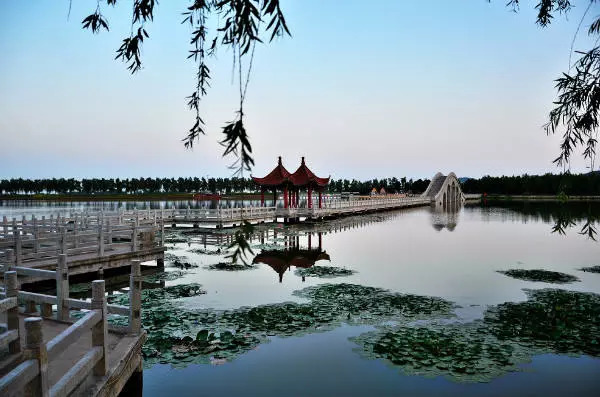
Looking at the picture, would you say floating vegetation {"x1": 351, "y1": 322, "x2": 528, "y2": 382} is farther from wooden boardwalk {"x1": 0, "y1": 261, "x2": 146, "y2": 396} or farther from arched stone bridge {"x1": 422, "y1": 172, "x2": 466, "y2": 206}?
arched stone bridge {"x1": 422, "y1": 172, "x2": 466, "y2": 206}

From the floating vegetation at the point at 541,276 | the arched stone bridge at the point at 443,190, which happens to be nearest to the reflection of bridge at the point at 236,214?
the floating vegetation at the point at 541,276

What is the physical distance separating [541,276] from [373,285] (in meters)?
6.73

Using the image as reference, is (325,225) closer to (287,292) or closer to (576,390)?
(287,292)

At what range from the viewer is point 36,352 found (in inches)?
129

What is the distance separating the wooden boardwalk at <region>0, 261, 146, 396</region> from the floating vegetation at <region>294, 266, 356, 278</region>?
34.4ft

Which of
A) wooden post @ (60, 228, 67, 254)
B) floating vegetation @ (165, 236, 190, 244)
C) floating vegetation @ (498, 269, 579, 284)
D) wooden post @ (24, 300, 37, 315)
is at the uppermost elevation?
wooden post @ (60, 228, 67, 254)

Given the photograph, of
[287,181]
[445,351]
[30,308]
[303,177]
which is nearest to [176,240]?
[287,181]

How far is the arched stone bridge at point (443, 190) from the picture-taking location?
8192cm

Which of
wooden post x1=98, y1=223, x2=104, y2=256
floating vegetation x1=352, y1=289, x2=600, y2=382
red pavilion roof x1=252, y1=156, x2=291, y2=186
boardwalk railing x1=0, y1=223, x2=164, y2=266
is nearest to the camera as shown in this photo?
floating vegetation x1=352, y1=289, x2=600, y2=382

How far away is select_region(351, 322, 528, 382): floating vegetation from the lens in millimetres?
7504

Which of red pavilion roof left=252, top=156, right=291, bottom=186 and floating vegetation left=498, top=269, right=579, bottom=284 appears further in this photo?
red pavilion roof left=252, top=156, right=291, bottom=186

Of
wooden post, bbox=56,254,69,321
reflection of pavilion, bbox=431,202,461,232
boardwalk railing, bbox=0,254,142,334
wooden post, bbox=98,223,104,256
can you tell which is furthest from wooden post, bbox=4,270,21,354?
reflection of pavilion, bbox=431,202,461,232

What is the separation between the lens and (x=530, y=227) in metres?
35.6

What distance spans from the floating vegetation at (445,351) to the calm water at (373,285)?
0.21m
